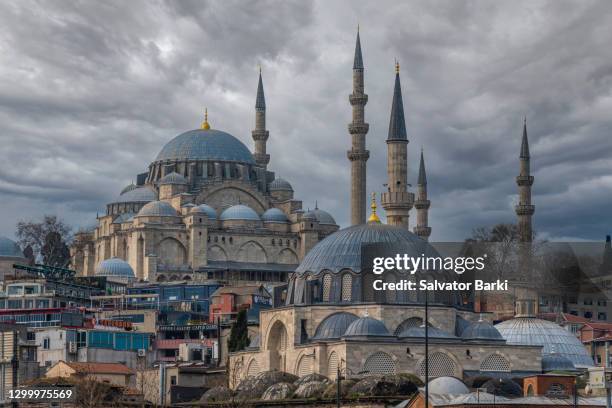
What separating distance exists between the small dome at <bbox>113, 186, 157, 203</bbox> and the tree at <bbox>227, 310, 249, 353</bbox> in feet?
102

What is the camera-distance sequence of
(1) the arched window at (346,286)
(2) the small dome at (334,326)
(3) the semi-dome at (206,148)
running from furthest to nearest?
1. (3) the semi-dome at (206,148)
2. (1) the arched window at (346,286)
3. (2) the small dome at (334,326)

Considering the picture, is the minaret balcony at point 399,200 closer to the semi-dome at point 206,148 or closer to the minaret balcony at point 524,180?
the minaret balcony at point 524,180

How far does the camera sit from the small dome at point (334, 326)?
56.9 metres

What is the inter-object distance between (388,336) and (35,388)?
12.2 metres

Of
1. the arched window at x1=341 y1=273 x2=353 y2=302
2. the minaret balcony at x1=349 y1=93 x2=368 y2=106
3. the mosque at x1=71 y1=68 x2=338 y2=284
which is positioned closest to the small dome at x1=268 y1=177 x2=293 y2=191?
the mosque at x1=71 y1=68 x2=338 y2=284

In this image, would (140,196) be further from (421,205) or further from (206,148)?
(421,205)

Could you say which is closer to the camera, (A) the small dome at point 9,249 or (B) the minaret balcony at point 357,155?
(B) the minaret balcony at point 357,155

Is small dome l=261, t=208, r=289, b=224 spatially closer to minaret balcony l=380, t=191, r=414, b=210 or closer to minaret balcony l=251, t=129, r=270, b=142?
minaret balcony l=251, t=129, r=270, b=142

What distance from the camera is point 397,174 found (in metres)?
70.9

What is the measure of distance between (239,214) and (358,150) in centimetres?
1532

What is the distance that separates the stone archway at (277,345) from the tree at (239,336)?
422 cm

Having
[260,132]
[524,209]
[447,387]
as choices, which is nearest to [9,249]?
[260,132]

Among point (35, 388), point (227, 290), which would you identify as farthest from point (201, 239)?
point (35, 388)

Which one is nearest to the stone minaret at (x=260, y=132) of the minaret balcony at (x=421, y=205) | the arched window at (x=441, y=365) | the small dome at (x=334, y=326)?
the minaret balcony at (x=421, y=205)
